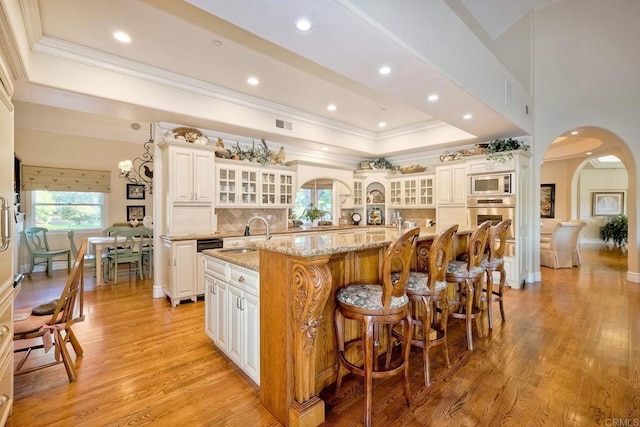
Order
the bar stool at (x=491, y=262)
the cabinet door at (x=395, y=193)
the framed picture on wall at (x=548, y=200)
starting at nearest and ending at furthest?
the bar stool at (x=491, y=262) < the cabinet door at (x=395, y=193) < the framed picture on wall at (x=548, y=200)

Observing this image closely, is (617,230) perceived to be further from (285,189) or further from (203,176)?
(203,176)

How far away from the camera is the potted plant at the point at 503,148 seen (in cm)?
491

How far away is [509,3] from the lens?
4.77 m

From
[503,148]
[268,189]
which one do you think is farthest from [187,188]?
[503,148]

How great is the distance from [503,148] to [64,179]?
938 cm

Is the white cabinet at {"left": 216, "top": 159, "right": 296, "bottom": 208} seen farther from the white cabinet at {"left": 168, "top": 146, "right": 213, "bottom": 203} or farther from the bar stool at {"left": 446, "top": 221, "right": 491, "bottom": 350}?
the bar stool at {"left": 446, "top": 221, "right": 491, "bottom": 350}

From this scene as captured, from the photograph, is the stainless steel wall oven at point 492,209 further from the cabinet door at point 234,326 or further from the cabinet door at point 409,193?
the cabinet door at point 234,326

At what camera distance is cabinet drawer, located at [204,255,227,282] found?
2.46 metres

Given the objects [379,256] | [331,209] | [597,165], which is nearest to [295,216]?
[331,209]

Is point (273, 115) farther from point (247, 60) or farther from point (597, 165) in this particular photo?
point (597, 165)

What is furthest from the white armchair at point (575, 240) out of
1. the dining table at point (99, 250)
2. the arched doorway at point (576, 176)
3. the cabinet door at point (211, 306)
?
the dining table at point (99, 250)

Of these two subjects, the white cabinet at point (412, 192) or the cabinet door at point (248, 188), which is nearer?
the cabinet door at point (248, 188)

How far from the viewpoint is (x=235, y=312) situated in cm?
232

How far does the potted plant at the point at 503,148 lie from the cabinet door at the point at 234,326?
194 inches
